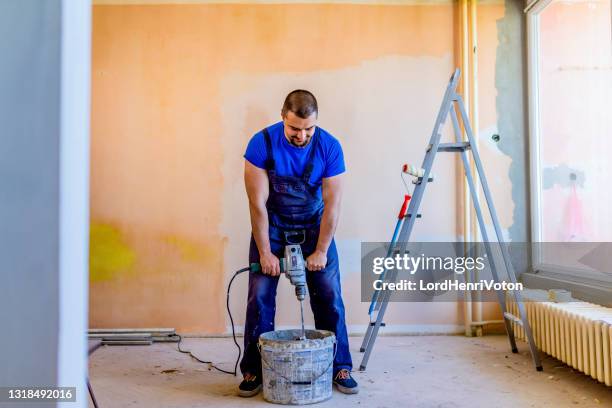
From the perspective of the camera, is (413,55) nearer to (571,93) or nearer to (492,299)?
(571,93)

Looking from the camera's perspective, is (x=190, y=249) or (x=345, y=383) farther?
(x=190, y=249)

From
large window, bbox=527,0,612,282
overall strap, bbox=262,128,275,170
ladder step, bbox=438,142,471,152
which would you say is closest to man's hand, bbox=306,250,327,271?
overall strap, bbox=262,128,275,170

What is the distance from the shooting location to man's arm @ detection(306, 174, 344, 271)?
2.44m

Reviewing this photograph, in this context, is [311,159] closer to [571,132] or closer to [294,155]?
[294,155]

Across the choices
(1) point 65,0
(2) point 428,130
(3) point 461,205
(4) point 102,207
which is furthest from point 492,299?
(1) point 65,0

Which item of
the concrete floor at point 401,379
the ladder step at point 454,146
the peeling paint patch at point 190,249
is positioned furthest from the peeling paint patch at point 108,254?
the ladder step at point 454,146

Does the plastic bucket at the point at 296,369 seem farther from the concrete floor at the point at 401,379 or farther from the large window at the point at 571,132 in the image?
the large window at the point at 571,132

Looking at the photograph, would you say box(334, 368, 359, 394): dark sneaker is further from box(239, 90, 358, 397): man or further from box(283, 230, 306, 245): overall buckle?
box(283, 230, 306, 245): overall buckle

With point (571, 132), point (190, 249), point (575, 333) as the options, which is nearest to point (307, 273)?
point (575, 333)

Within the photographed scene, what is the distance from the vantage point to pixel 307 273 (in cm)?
254

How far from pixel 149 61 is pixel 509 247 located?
2874mm

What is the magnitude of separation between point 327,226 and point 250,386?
819 millimetres

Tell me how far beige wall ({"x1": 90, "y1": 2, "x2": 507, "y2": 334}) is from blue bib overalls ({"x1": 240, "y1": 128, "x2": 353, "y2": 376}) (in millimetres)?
1182

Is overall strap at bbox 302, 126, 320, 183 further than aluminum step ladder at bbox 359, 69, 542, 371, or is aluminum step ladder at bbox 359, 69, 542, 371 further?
aluminum step ladder at bbox 359, 69, 542, 371
